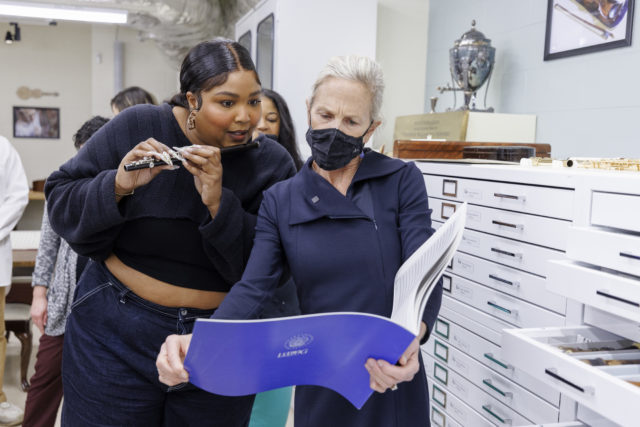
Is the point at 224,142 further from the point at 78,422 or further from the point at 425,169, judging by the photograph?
the point at 425,169

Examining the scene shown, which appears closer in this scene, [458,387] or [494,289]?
[494,289]

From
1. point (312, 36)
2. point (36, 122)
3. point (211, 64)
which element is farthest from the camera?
point (36, 122)

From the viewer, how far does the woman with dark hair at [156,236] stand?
1.23 metres

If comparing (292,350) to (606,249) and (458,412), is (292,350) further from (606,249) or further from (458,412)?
(458,412)

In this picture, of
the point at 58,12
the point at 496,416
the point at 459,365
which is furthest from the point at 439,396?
the point at 58,12

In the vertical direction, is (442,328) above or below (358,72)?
below

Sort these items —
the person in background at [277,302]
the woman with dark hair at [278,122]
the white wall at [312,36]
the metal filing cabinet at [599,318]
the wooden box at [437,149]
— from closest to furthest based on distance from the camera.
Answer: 1. the metal filing cabinet at [599,318]
2. the person in background at [277,302]
3. the wooden box at [437,149]
4. the woman with dark hair at [278,122]
5. the white wall at [312,36]

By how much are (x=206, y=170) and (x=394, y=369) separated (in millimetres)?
534

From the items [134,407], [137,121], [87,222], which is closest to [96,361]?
[134,407]

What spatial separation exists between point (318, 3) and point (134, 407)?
3236 millimetres

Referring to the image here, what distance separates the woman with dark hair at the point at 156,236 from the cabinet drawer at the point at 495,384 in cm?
83

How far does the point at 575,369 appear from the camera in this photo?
1.12 meters

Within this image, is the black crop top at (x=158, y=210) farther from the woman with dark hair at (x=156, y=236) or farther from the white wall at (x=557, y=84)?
the white wall at (x=557, y=84)

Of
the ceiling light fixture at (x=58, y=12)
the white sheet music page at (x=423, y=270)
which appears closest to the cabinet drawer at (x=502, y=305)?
the white sheet music page at (x=423, y=270)
